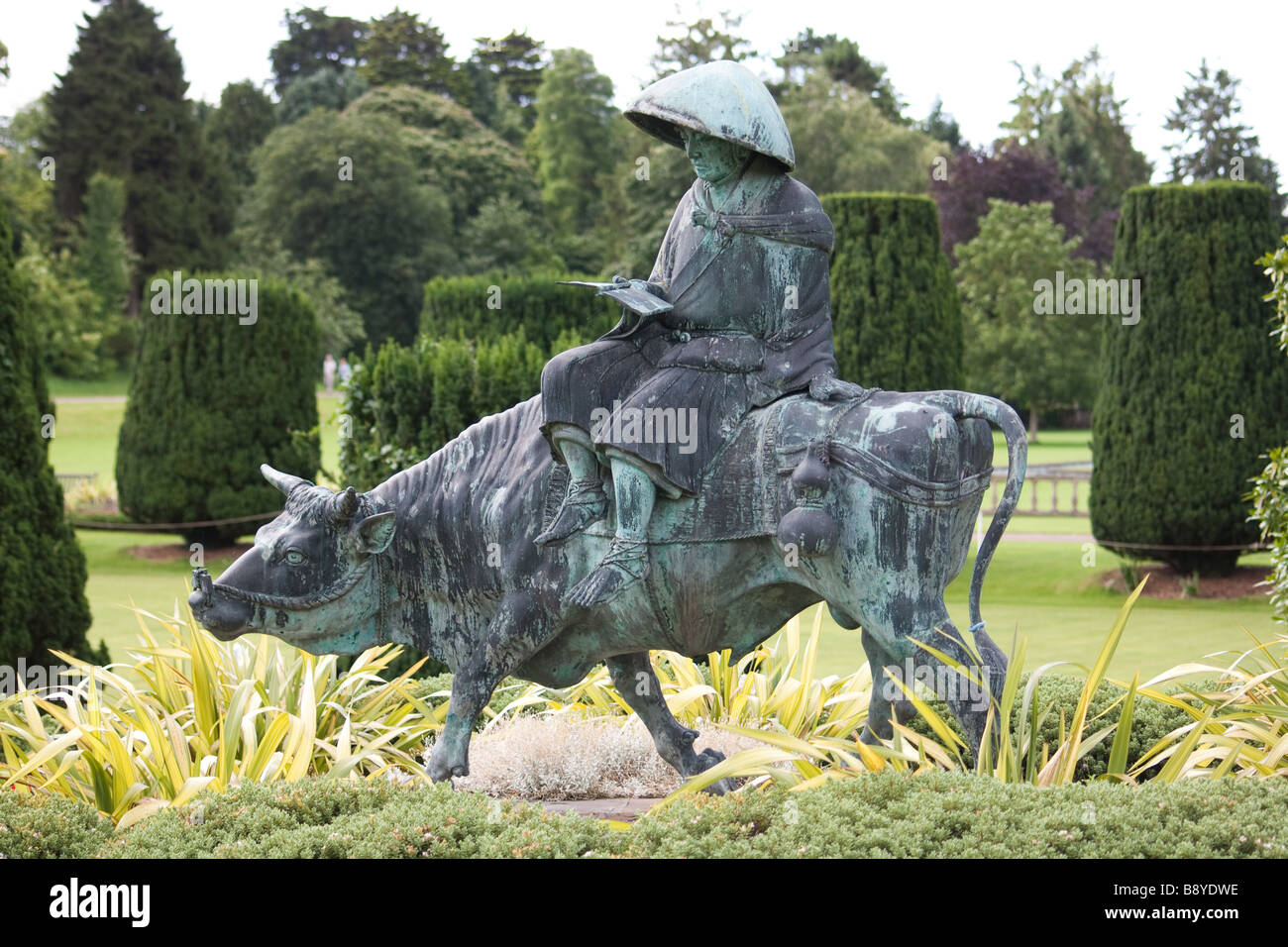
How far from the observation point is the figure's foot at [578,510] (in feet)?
16.4

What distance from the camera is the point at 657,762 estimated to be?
6.34 meters

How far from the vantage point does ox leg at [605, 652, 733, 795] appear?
5602mm

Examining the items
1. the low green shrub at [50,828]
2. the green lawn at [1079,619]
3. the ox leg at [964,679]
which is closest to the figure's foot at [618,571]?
the ox leg at [964,679]

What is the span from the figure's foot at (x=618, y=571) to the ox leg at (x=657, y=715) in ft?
2.49

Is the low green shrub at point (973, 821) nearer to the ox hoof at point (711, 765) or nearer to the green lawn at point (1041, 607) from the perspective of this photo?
the ox hoof at point (711, 765)

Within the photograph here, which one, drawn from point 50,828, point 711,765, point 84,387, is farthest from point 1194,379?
point 84,387

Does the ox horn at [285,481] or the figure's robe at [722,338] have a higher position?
the figure's robe at [722,338]

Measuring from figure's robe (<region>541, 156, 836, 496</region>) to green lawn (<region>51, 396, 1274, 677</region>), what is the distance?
471 cm

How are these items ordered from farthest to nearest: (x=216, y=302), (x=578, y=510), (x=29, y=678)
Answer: (x=216, y=302) < (x=29, y=678) < (x=578, y=510)

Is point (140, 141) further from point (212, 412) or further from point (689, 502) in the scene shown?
point (689, 502)

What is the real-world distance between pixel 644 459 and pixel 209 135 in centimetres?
5097

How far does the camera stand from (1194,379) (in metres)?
13.7
